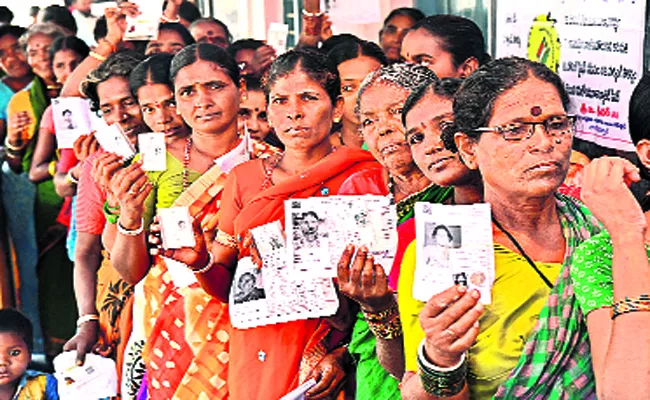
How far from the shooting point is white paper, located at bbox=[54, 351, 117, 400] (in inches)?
201

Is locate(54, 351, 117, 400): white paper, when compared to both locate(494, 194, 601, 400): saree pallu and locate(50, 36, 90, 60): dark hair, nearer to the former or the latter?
locate(50, 36, 90, 60): dark hair

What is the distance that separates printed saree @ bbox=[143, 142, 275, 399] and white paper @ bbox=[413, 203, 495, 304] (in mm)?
1761

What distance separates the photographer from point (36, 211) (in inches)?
285

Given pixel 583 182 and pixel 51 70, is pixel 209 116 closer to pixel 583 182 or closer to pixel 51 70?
pixel 583 182

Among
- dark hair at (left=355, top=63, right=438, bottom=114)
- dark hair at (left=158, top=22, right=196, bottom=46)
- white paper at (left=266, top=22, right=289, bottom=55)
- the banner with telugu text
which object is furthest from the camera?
dark hair at (left=158, top=22, right=196, bottom=46)

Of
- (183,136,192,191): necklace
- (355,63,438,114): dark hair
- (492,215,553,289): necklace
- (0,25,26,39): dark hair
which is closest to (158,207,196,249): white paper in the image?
(355,63,438,114): dark hair

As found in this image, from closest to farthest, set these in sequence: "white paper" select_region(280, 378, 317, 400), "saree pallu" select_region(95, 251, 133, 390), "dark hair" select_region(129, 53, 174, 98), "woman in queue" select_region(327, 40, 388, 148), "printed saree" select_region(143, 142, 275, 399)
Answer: "white paper" select_region(280, 378, 317, 400) → "printed saree" select_region(143, 142, 275, 399) → "woman in queue" select_region(327, 40, 388, 148) → "dark hair" select_region(129, 53, 174, 98) → "saree pallu" select_region(95, 251, 133, 390)

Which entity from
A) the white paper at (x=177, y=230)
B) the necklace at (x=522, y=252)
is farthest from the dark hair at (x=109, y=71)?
the necklace at (x=522, y=252)

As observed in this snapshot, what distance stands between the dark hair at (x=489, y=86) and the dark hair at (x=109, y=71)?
2.77 metres

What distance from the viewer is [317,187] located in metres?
3.67

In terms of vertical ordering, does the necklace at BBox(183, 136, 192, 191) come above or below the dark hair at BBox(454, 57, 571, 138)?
below

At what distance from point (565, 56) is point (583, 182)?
89.4 inches

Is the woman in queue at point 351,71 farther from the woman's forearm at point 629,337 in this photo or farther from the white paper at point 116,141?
the woman's forearm at point 629,337

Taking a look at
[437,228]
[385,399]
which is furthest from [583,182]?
[385,399]
